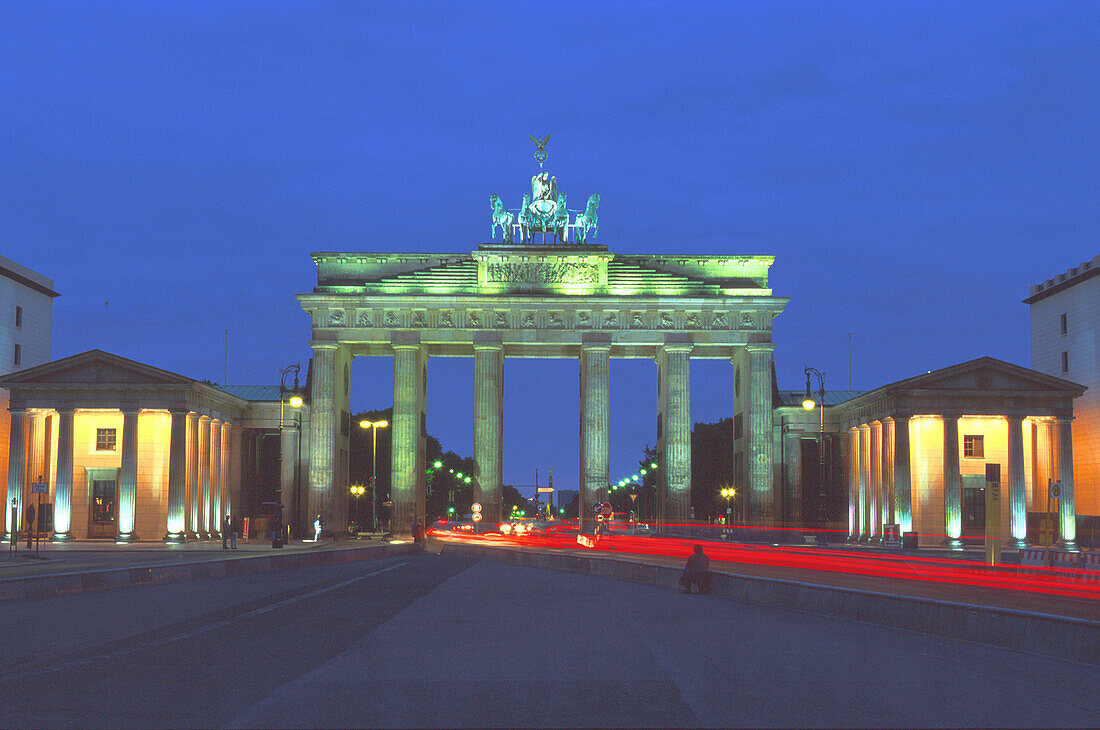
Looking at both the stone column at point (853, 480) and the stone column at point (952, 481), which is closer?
the stone column at point (952, 481)

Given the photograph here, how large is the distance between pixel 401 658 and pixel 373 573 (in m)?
28.1

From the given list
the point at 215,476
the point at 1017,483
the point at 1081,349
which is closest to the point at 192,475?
the point at 215,476

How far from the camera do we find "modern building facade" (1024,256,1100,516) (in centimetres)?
7925

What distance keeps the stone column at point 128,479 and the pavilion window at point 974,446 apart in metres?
49.7

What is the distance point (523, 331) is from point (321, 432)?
15396 mm

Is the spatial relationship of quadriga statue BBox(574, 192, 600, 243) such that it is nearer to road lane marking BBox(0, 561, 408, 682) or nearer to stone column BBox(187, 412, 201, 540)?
stone column BBox(187, 412, 201, 540)

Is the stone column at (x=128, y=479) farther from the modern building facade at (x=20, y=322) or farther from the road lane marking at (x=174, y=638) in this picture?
the road lane marking at (x=174, y=638)

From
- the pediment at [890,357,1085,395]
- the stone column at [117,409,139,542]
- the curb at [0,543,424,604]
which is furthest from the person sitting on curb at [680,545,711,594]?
the stone column at [117,409,139,542]

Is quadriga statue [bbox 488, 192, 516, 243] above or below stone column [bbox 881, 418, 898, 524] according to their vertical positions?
above

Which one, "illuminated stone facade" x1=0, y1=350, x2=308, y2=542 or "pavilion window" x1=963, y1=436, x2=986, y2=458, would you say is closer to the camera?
"illuminated stone facade" x1=0, y1=350, x2=308, y2=542

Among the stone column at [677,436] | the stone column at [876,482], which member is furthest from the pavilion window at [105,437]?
the stone column at [876,482]

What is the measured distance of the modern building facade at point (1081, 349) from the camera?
260 feet

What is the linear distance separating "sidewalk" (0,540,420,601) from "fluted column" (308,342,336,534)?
1443cm

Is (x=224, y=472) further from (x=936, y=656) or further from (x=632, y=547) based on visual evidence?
(x=936, y=656)
